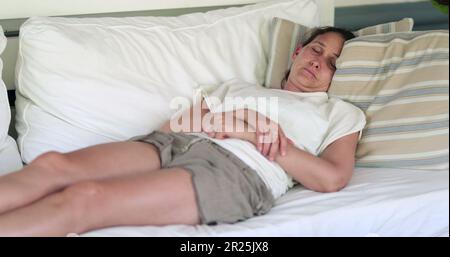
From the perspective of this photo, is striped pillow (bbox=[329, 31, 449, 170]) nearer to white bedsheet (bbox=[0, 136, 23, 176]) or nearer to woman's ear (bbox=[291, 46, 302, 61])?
woman's ear (bbox=[291, 46, 302, 61])

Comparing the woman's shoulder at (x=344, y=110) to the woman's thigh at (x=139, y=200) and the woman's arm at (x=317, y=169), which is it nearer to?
the woman's arm at (x=317, y=169)

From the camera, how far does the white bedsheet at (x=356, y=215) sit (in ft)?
4.16

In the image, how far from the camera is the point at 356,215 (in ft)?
4.38

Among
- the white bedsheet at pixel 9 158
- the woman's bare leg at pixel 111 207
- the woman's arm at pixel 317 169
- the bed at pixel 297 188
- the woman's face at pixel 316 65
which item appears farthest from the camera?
the woman's face at pixel 316 65

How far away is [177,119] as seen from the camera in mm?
1631

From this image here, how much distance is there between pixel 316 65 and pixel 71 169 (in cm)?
81

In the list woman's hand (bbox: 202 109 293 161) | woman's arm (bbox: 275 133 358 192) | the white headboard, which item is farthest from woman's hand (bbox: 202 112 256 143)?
the white headboard

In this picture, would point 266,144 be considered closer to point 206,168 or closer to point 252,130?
point 252,130

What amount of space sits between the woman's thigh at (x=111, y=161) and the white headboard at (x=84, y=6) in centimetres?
74

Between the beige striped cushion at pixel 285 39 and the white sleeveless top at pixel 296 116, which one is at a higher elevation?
the beige striped cushion at pixel 285 39

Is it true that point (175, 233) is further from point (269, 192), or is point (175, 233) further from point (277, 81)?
point (277, 81)

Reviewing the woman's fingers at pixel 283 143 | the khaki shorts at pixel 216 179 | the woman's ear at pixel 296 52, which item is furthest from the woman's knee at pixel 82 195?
the woman's ear at pixel 296 52
